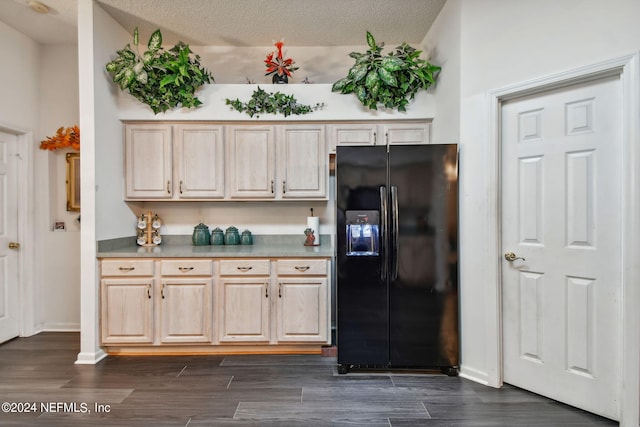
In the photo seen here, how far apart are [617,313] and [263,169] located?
2.86 metres

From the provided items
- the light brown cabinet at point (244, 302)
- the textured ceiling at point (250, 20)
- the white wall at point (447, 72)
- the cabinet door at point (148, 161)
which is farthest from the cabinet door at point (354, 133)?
the cabinet door at point (148, 161)

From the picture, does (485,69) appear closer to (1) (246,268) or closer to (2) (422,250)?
(2) (422,250)

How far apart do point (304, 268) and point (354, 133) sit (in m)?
1.39

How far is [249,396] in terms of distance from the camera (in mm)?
2242

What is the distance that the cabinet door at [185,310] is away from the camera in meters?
2.85

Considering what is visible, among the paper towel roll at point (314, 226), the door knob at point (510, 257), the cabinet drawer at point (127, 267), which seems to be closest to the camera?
the door knob at point (510, 257)

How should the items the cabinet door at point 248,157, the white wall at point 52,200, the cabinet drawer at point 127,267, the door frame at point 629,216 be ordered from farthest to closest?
the white wall at point 52,200 → the cabinet door at point 248,157 → the cabinet drawer at point 127,267 → the door frame at point 629,216

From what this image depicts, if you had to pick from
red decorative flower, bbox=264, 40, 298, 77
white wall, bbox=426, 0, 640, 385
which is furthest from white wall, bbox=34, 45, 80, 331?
white wall, bbox=426, 0, 640, 385

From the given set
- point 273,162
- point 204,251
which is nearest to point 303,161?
point 273,162

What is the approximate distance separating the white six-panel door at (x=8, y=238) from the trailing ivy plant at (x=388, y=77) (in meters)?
3.41

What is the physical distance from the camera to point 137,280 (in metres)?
2.84

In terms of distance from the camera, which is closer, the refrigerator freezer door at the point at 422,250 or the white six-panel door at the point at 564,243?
the white six-panel door at the point at 564,243

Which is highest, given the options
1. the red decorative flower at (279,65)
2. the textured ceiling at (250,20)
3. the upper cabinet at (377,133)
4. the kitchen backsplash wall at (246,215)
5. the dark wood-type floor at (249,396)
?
the textured ceiling at (250,20)

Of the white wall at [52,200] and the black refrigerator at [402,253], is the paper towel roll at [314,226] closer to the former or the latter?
the black refrigerator at [402,253]
